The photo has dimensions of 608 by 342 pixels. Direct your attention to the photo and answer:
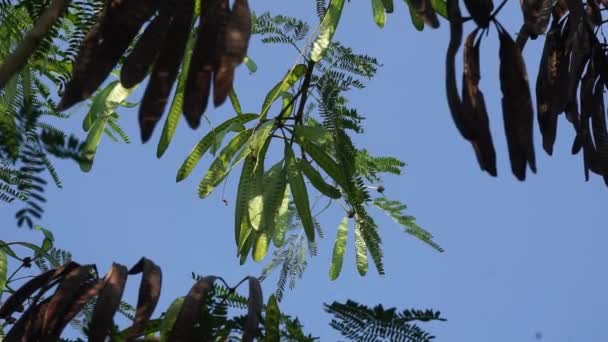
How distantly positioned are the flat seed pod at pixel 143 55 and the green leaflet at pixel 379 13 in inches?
49.5

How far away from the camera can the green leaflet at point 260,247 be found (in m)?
2.02

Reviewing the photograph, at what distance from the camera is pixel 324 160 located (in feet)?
6.72

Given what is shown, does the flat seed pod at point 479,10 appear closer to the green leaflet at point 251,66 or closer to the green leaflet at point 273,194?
the green leaflet at point 273,194

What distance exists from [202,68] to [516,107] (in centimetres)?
48

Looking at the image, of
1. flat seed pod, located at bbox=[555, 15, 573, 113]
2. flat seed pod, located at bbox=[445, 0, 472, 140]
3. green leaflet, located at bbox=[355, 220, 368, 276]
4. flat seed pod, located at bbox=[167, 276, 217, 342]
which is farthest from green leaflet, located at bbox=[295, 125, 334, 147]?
flat seed pod, located at bbox=[445, 0, 472, 140]

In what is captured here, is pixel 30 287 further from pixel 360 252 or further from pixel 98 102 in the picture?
pixel 360 252

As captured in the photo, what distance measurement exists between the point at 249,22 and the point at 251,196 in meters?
1.02

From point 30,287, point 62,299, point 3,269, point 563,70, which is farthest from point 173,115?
point 563,70

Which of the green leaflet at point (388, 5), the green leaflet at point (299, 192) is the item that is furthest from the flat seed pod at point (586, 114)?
the green leaflet at point (299, 192)

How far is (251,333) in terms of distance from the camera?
3.82ft

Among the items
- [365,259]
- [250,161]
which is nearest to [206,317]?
[250,161]

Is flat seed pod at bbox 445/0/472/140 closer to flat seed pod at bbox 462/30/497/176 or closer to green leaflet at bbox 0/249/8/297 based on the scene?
flat seed pod at bbox 462/30/497/176

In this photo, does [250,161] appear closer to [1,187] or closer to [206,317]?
[1,187]

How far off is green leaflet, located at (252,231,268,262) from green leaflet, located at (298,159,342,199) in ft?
0.55
